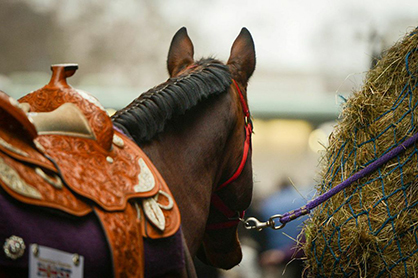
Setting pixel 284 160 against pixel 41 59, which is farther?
pixel 41 59

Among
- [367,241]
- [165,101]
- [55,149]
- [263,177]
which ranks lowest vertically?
[367,241]

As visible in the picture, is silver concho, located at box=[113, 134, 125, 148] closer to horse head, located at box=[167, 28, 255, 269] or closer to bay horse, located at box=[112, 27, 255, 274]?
bay horse, located at box=[112, 27, 255, 274]

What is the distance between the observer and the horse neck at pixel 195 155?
Answer: 6.68 ft

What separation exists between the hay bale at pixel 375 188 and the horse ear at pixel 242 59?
1.55ft

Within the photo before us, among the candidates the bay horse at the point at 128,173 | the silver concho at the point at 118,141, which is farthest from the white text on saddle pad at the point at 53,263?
the silver concho at the point at 118,141

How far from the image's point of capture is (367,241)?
2174 millimetres

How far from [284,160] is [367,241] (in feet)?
22.2

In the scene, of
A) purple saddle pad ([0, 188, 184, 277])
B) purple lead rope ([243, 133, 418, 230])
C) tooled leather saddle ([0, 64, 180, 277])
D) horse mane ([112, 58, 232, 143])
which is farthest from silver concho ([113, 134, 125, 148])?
purple lead rope ([243, 133, 418, 230])

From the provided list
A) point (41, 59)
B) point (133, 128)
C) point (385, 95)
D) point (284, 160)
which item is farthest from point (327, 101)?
point (133, 128)

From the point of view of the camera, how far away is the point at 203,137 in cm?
217

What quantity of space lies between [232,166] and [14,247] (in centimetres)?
117

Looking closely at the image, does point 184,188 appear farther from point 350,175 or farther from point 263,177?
point 263,177

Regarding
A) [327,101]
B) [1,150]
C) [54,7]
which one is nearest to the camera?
[1,150]

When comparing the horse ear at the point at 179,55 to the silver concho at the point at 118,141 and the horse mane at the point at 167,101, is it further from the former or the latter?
the silver concho at the point at 118,141
